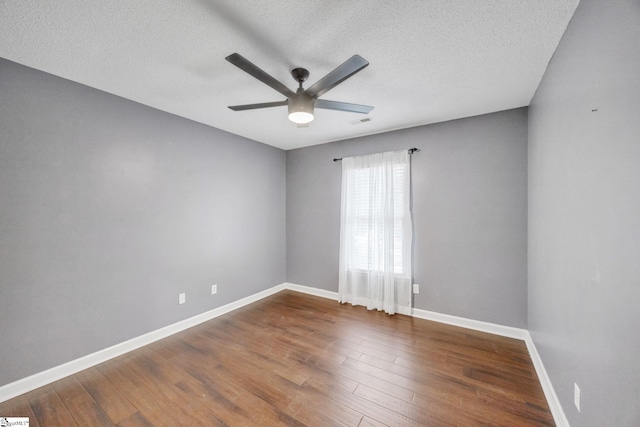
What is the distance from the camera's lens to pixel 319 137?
3.80 metres

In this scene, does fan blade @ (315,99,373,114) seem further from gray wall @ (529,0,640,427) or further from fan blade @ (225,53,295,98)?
gray wall @ (529,0,640,427)

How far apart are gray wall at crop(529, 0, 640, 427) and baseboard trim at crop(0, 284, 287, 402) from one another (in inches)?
137

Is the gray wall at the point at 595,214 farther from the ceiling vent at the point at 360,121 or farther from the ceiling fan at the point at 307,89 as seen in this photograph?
the ceiling vent at the point at 360,121

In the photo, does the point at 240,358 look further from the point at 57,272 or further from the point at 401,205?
the point at 401,205

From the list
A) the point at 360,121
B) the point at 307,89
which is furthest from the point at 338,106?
the point at 360,121

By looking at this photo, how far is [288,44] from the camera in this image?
1695 mm

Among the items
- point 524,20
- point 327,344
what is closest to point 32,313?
point 327,344

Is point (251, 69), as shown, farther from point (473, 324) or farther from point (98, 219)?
point (473, 324)

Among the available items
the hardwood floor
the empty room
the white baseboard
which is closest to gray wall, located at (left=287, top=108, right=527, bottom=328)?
the empty room

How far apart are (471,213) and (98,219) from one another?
404 centimetres

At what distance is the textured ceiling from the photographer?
1.41 m

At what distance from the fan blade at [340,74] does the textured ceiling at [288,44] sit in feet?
0.89

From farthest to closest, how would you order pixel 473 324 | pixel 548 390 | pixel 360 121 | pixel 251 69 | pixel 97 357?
pixel 360 121 → pixel 473 324 → pixel 97 357 → pixel 548 390 → pixel 251 69

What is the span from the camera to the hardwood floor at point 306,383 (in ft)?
5.49
